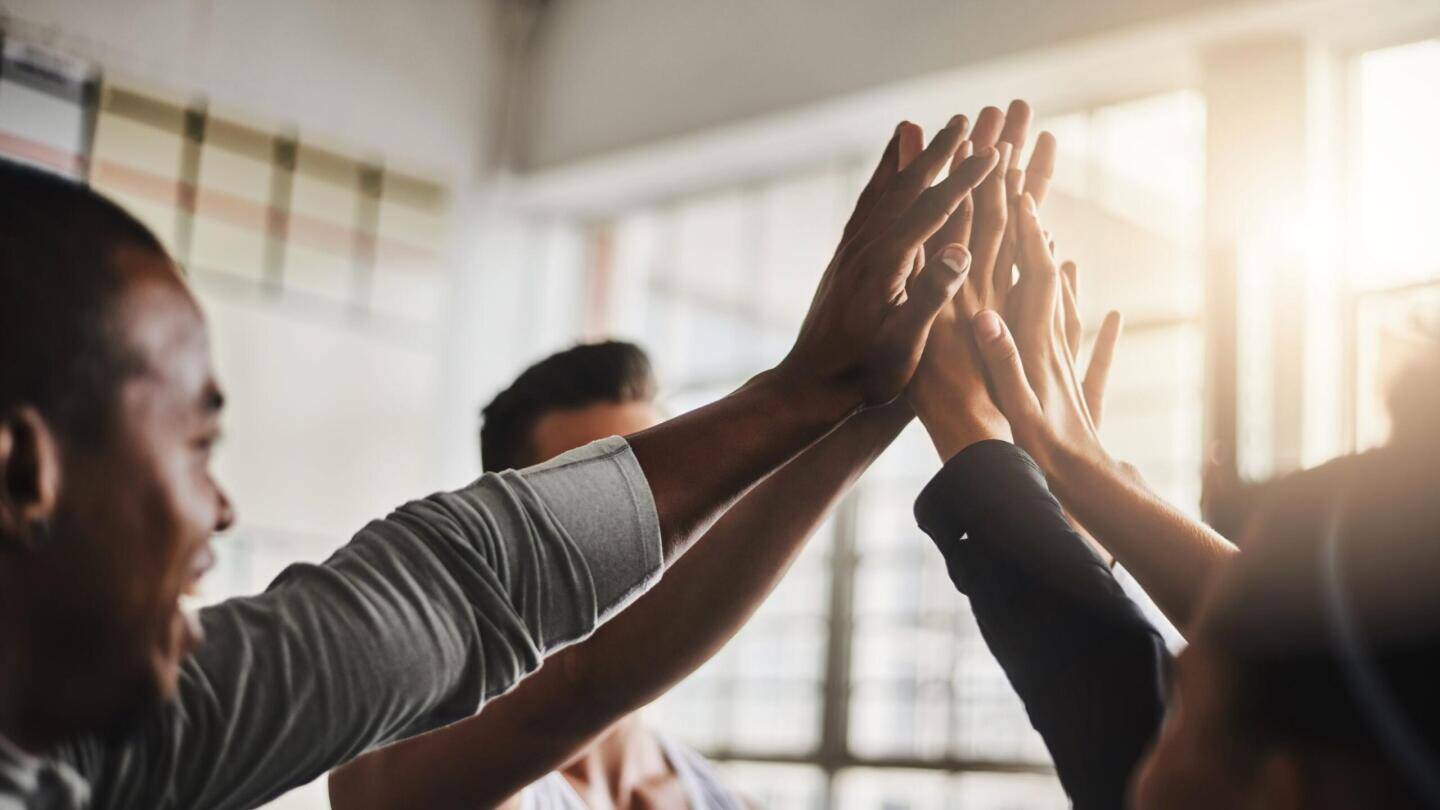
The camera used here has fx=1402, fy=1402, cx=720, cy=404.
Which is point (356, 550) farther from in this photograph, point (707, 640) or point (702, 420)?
point (707, 640)

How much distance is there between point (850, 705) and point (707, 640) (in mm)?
2661

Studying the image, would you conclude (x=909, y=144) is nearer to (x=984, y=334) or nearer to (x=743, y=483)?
(x=984, y=334)

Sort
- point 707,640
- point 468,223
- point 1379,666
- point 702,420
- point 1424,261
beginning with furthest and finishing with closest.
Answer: point 468,223
point 1424,261
point 707,640
point 702,420
point 1379,666

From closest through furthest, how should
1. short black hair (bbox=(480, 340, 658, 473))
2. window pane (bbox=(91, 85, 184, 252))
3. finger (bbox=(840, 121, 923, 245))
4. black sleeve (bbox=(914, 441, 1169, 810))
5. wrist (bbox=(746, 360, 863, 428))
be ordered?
black sleeve (bbox=(914, 441, 1169, 810)), wrist (bbox=(746, 360, 863, 428)), finger (bbox=(840, 121, 923, 245)), short black hair (bbox=(480, 340, 658, 473)), window pane (bbox=(91, 85, 184, 252))

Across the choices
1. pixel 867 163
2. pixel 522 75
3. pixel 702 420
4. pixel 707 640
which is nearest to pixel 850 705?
pixel 867 163

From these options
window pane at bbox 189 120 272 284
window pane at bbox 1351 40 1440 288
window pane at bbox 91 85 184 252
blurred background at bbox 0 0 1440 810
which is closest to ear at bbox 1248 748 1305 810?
blurred background at bbox 0 0 1440 810

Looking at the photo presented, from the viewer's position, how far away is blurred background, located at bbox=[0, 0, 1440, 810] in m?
2.92

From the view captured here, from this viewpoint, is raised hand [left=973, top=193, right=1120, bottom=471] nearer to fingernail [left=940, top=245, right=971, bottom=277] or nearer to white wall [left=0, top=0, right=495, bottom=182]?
fingernail [left=940, top=245, right=971, bottom=277]

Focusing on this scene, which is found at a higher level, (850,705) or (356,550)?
(356,550)

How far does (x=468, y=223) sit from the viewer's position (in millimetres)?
4492

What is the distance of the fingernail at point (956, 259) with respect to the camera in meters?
0.99

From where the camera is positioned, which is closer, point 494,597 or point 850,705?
point 494,597

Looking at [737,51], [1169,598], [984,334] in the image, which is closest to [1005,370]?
[984,334]

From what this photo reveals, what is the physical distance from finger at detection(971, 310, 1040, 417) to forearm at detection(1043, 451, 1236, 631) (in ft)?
0.16
